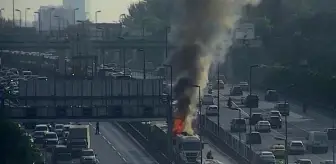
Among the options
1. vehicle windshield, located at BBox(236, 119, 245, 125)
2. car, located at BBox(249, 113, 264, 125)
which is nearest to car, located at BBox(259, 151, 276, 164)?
vehicle windshield, located at BBox(236, 119, 245, 125)

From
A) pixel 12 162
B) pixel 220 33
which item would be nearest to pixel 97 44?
pixel 220 33

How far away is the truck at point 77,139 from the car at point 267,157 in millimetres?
7083

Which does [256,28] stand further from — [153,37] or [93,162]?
[93,162]

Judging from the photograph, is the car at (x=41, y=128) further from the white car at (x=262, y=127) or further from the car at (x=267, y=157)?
the car at (x=267, y=157)

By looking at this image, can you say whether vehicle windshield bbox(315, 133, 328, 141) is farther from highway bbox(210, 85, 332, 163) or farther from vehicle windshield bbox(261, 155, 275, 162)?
vehicle windshield bbox(261, 155, 275, 162)

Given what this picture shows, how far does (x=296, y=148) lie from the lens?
175ft

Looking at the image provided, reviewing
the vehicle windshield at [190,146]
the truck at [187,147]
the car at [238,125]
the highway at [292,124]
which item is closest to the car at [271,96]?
the highway at [292,124]

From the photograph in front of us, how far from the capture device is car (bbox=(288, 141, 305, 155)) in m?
53.2

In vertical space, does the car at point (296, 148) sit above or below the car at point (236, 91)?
below

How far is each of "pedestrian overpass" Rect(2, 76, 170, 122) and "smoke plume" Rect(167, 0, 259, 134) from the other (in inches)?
37.1

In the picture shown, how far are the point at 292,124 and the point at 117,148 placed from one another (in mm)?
10267

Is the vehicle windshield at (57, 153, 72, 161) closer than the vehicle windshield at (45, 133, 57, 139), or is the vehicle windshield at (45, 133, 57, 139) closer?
the vehicle windshield at (57, 153, 72, 161)

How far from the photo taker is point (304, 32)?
93.1 m

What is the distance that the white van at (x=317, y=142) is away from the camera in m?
54.2
